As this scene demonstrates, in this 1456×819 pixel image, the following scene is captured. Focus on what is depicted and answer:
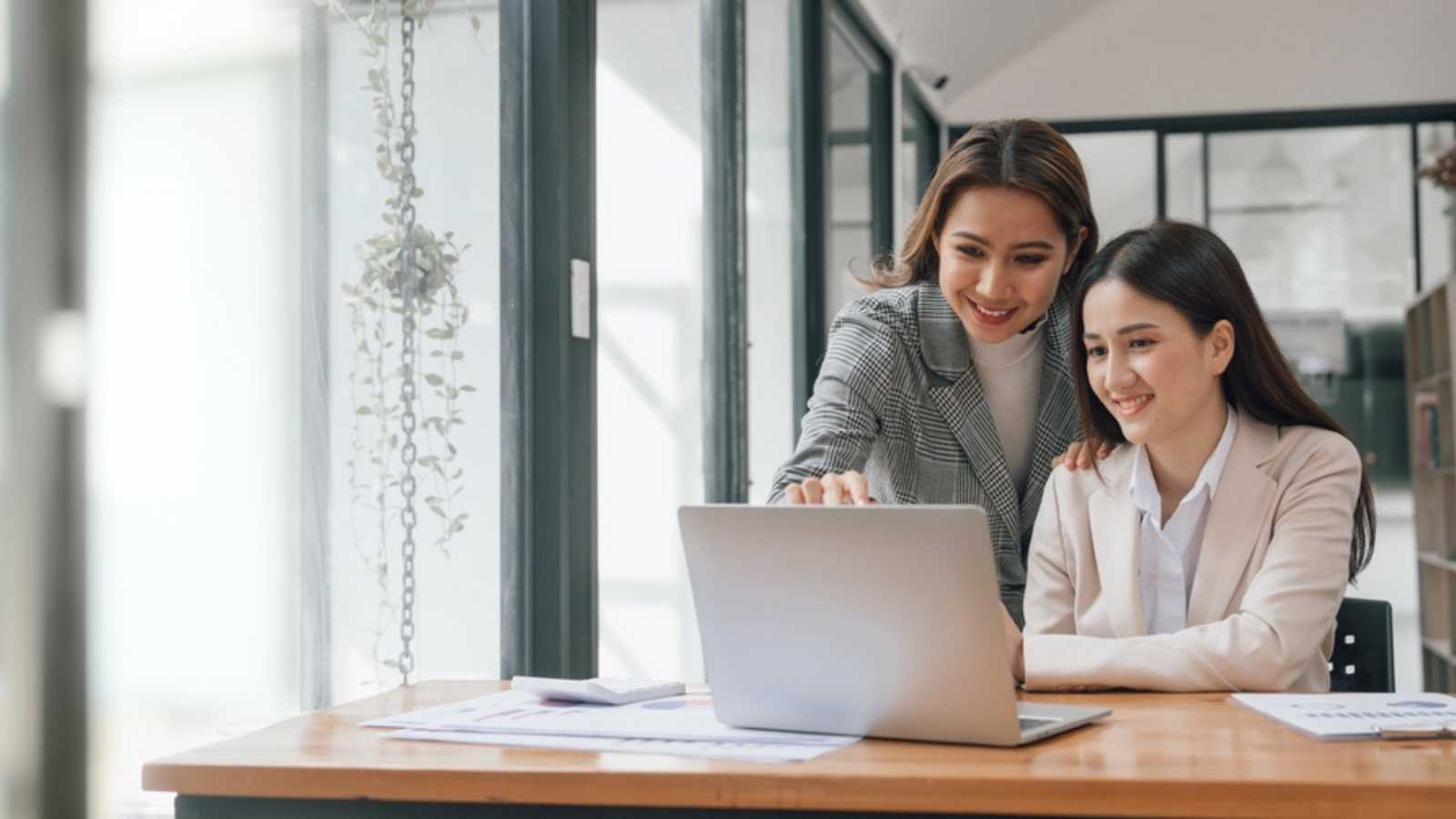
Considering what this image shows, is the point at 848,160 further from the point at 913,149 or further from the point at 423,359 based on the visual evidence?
the point at 423,359

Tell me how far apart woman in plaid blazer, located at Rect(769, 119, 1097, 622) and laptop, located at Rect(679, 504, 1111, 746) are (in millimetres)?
706

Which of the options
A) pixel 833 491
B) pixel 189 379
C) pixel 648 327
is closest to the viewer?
pixel 189 379

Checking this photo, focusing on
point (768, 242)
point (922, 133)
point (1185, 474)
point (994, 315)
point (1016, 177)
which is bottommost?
point (1185, 474)

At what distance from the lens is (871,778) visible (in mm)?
1159

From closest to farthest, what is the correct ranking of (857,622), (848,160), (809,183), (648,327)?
(857,622) < (648,327) < (809,183) < (848,160)

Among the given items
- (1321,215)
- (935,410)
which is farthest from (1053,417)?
(1321,215)

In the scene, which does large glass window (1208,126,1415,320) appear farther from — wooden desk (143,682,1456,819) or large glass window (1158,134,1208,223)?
wooden desk (143,682,1456,819)

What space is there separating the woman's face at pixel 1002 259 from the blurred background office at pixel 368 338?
40cm

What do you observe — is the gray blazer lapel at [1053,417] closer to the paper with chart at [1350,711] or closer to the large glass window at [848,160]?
the paper with chart at [1350,711]

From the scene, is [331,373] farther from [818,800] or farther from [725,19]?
[725,19]

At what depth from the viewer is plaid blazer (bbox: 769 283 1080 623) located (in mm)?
2203

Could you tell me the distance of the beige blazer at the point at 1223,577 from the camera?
5.31 ft

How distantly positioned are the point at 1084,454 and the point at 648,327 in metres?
1.18

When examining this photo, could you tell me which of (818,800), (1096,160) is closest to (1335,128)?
(1096,160)
